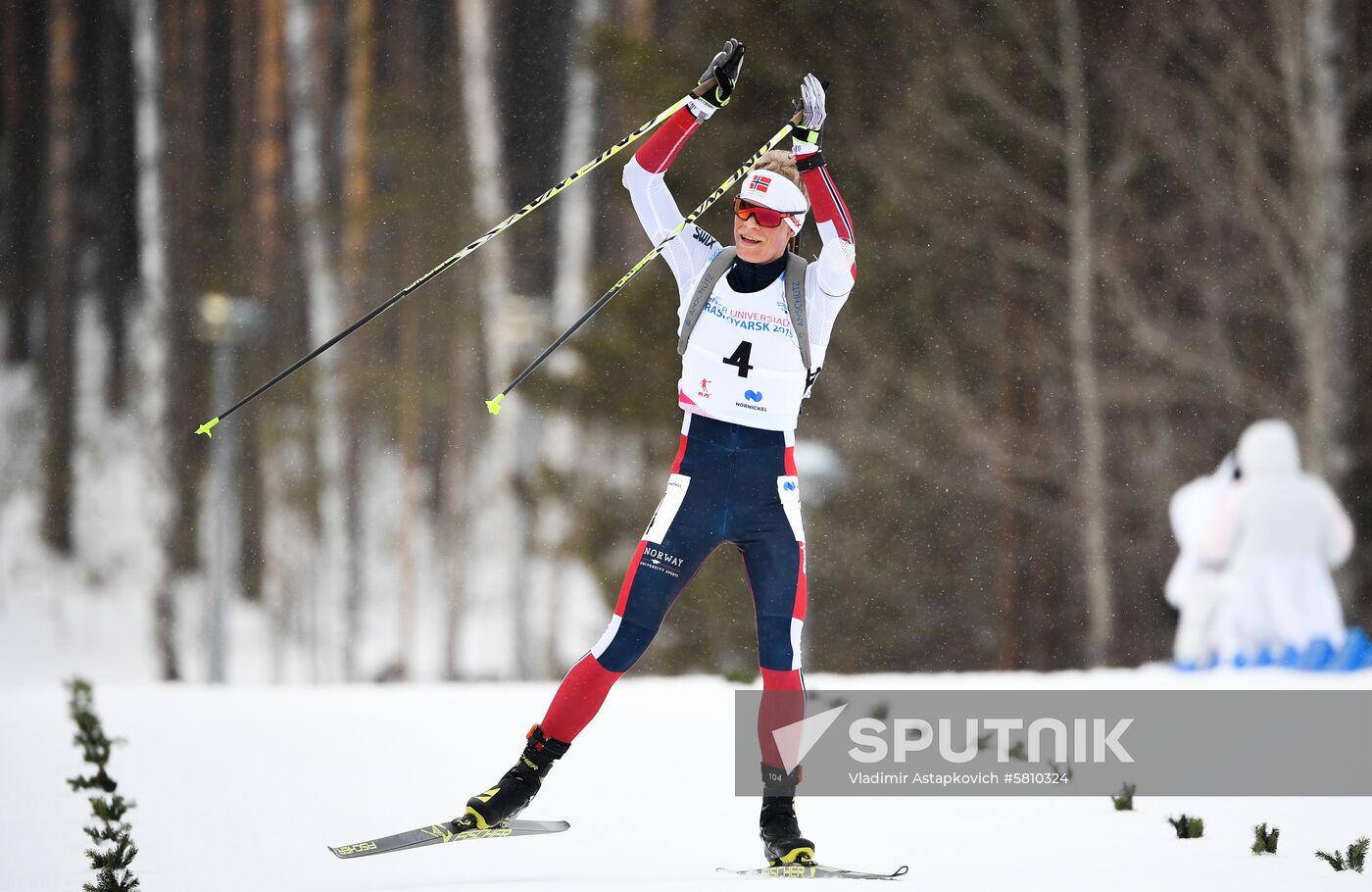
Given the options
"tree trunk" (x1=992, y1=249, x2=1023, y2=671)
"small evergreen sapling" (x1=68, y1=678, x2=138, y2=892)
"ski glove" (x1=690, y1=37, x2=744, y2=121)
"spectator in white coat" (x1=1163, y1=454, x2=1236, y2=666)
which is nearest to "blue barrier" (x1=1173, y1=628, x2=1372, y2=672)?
"spectator in white coat" (x1=1163, y1=454, x2=1236, y2=666)

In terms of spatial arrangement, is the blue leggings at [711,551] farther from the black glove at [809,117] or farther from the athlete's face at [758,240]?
the black glove at [809,117]

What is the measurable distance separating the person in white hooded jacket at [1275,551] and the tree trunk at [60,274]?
20344 millimetres

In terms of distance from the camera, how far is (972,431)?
1719 cm

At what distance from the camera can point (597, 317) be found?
63.3 feet

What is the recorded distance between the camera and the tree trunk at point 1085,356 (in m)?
16.4

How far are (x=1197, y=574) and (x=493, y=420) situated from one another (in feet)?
51.7

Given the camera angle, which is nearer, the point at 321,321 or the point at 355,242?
the point at 321,321

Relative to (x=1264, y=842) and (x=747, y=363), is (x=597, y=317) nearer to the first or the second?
(x=747, y=363)

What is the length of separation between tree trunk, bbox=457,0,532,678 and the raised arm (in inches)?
596

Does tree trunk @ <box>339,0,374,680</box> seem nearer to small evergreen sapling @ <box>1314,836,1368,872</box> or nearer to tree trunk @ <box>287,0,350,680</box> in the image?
tree trunk @ <box>287,0,350,680</box>

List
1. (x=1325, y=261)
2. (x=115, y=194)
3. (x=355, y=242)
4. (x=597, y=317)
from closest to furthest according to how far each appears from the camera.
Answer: (x=1325, y=261) → (x=597, y=317) → (x=355, y=242) → (x=115, y=194)

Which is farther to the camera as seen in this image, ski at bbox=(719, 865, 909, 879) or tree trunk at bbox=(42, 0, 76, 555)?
tree trunk at bbox=(42, 0, 76, 555)

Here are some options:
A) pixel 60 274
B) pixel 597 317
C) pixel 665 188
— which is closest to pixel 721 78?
pixel 665 188

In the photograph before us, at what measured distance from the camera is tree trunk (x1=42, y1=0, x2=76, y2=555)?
24.9 meters
